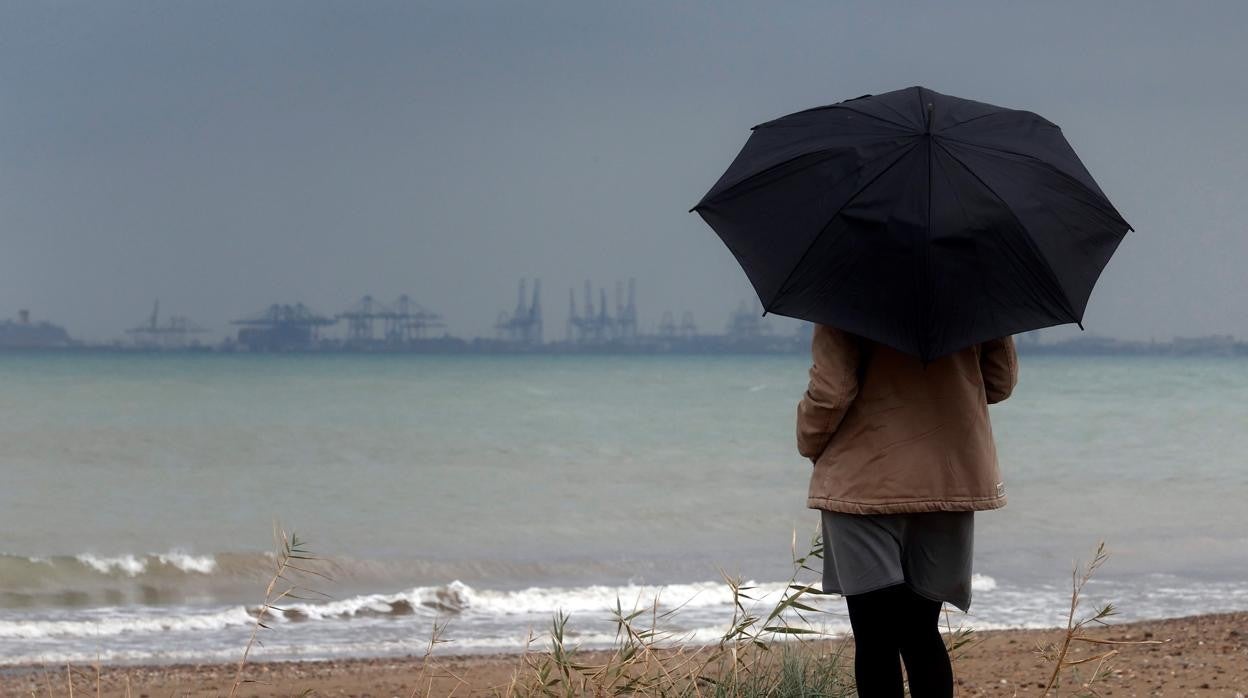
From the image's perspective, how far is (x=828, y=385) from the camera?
2.60 m

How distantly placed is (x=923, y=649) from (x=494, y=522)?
9501 mm

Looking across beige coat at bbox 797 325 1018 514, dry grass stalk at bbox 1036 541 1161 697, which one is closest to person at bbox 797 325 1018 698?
beige coat at bbox 797 325 1018 514

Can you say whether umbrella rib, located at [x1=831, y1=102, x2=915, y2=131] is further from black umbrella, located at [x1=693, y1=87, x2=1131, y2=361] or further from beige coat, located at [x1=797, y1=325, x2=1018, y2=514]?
beige coat, located at [x1=797, y1=325, x2=1018, y2=514]

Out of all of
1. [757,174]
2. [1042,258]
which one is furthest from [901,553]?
[757,174]

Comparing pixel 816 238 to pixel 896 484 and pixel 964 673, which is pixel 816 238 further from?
pixel 964 673

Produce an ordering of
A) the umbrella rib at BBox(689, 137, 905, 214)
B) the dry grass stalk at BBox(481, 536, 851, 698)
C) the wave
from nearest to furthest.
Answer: the umbrella rib at BBox(689, 137, 905, 214) → the dry grass stalk at BBox(481, 536, 851, 698) → the wave

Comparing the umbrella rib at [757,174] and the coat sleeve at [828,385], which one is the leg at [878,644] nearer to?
the coat sleeve at [828,385]

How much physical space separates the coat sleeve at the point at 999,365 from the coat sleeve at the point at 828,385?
15.3 inches

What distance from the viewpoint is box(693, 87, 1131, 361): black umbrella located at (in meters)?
2.58

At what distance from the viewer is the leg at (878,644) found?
108 inches

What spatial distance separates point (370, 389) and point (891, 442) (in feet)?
115

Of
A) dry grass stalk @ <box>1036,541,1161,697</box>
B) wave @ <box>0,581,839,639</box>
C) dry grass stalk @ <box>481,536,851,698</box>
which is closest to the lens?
dry grass stalk @ <box>1036,541,1161,697</box>

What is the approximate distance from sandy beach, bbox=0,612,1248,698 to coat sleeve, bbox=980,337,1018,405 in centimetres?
153

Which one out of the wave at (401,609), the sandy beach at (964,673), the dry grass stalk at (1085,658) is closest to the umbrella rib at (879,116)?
the dry grass stalk at (1085,658)
